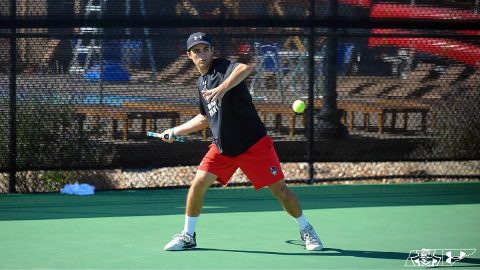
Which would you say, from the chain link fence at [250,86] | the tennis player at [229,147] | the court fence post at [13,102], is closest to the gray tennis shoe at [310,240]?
the tennis player at [229,147]

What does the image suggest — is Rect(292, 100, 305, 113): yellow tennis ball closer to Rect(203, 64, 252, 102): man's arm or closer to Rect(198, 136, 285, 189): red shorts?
Rect(198, 136, 285, 189): red shorts

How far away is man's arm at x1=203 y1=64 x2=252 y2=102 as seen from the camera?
5.76 meters

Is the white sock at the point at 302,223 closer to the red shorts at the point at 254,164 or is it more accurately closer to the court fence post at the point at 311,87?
the red shorts at the point at 254,164

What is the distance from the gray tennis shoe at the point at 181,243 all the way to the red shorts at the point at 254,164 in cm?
47

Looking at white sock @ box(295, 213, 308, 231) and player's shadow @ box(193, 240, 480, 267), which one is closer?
player's shadow @ box(193, 240, 480, 267)

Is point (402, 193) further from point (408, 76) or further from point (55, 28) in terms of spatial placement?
point (55, 28)

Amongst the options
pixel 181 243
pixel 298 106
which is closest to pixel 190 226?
pixel 181 243

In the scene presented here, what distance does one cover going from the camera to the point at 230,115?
6.11 meters

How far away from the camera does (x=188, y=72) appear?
924 centimetres

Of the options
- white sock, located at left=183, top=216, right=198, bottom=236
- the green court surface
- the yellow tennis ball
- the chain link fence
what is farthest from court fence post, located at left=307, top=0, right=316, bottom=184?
white sock, located at left=183, top=216, right=198, bottom=236

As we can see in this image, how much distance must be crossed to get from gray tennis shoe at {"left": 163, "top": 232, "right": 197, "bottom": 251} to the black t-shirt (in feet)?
2.14

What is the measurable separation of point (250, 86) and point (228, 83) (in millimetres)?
3666

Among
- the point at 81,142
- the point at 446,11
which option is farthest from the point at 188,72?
the point at 446,11

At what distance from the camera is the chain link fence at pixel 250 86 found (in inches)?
352
